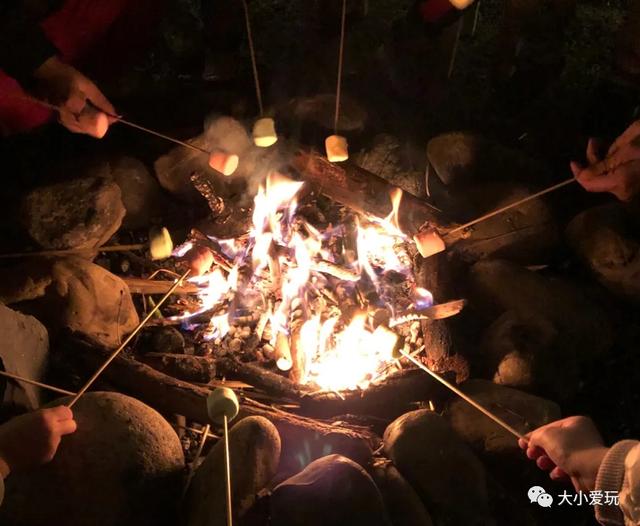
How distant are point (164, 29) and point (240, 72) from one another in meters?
0.75

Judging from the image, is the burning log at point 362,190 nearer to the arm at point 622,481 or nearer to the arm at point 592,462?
the arm at point 592,462

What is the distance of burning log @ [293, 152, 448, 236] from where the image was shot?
367 centimetres

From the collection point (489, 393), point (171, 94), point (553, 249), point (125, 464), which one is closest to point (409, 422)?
point (489, 393)

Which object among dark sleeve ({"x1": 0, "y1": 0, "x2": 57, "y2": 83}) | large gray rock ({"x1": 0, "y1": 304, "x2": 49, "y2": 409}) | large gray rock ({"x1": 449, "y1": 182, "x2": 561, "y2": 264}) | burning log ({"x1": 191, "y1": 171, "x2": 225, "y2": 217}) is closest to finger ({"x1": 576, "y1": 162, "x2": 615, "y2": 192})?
large gray rock ({"x1": 449, "y1": 182, "x2": 561, "y2": 264})

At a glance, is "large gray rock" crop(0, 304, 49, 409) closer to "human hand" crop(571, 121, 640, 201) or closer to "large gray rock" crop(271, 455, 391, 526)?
"large gray rock" crop(271, 455, 391, 526)

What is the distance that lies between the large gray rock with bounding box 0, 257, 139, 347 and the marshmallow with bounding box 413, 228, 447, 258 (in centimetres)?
190

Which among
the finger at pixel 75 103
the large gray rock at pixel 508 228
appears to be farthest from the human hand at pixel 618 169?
the finger at pixel 75 103

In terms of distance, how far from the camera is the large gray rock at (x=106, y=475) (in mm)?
2498

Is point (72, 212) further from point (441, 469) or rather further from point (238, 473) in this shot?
point (441, 469)

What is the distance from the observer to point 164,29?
15.7ft

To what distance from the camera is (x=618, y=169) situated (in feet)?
10.8

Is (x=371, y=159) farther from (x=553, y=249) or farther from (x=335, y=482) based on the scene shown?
(x=335, y=482)

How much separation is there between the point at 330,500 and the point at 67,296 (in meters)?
A: 1.84

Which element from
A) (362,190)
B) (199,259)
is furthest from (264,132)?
(199,259)
